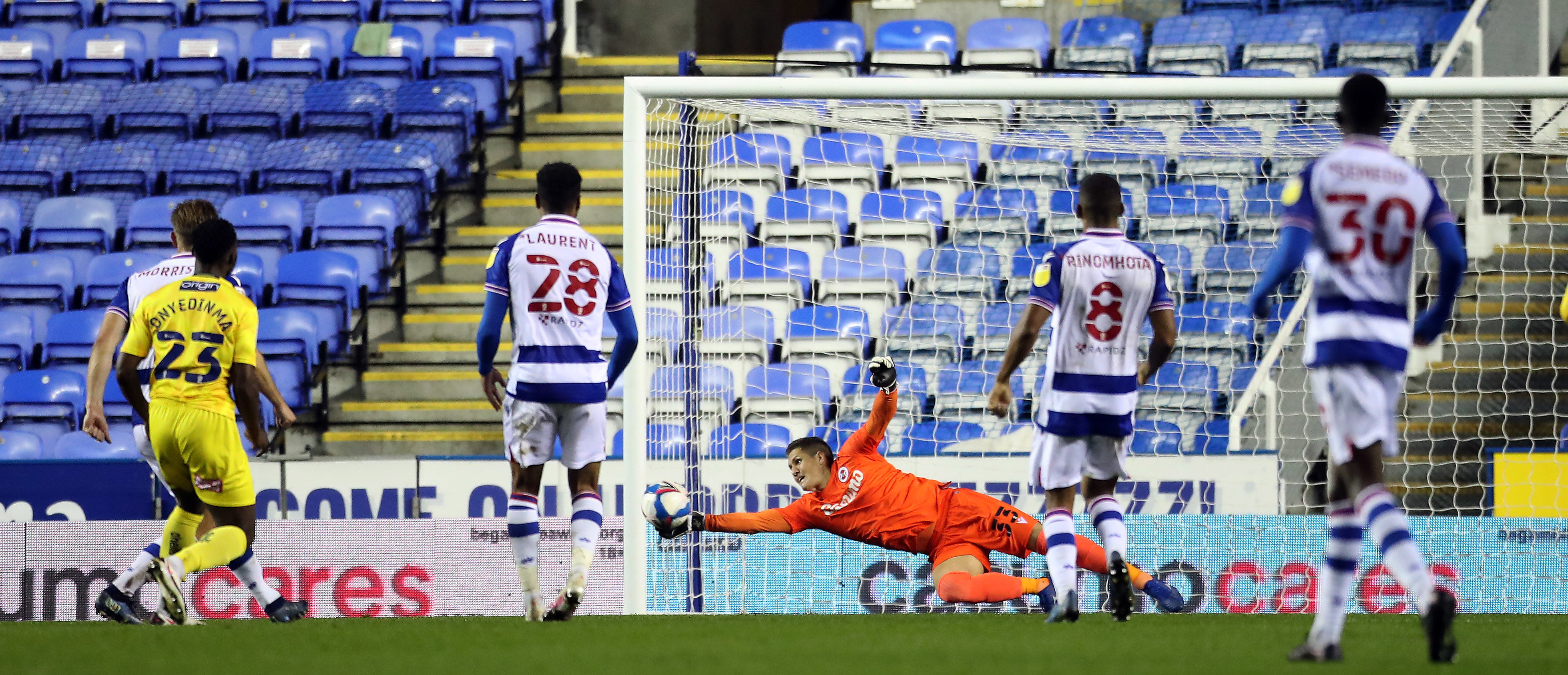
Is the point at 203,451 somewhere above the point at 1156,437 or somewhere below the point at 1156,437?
above

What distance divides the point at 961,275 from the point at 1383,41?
4886 mm

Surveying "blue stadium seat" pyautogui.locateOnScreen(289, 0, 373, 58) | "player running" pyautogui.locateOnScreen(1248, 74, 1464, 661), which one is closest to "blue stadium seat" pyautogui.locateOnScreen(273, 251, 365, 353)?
"blue stadium seat" pyautogui.locateOnScreen(289, 0, 373, 58)

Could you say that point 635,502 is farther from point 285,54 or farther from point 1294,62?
point 285,54

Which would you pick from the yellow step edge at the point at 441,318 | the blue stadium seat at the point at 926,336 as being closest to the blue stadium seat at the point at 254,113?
the yellow step edge at the point at 441,318

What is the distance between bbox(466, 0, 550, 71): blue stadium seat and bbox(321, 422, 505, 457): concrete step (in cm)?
448

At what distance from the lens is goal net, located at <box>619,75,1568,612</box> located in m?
8.27

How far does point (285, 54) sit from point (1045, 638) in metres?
11.8

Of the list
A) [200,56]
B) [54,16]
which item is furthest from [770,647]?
[54,16]

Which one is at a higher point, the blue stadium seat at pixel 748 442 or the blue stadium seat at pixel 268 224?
the blue stadium seat at pixel 268 224

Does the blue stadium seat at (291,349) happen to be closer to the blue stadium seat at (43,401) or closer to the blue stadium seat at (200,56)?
the blue stadium seat at (43,401)

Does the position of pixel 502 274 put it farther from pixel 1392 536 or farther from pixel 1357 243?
pixel 1392 536

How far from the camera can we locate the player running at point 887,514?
7.47 m

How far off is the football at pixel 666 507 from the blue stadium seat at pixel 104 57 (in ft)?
33.7

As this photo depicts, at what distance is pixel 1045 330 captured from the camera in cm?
1100
